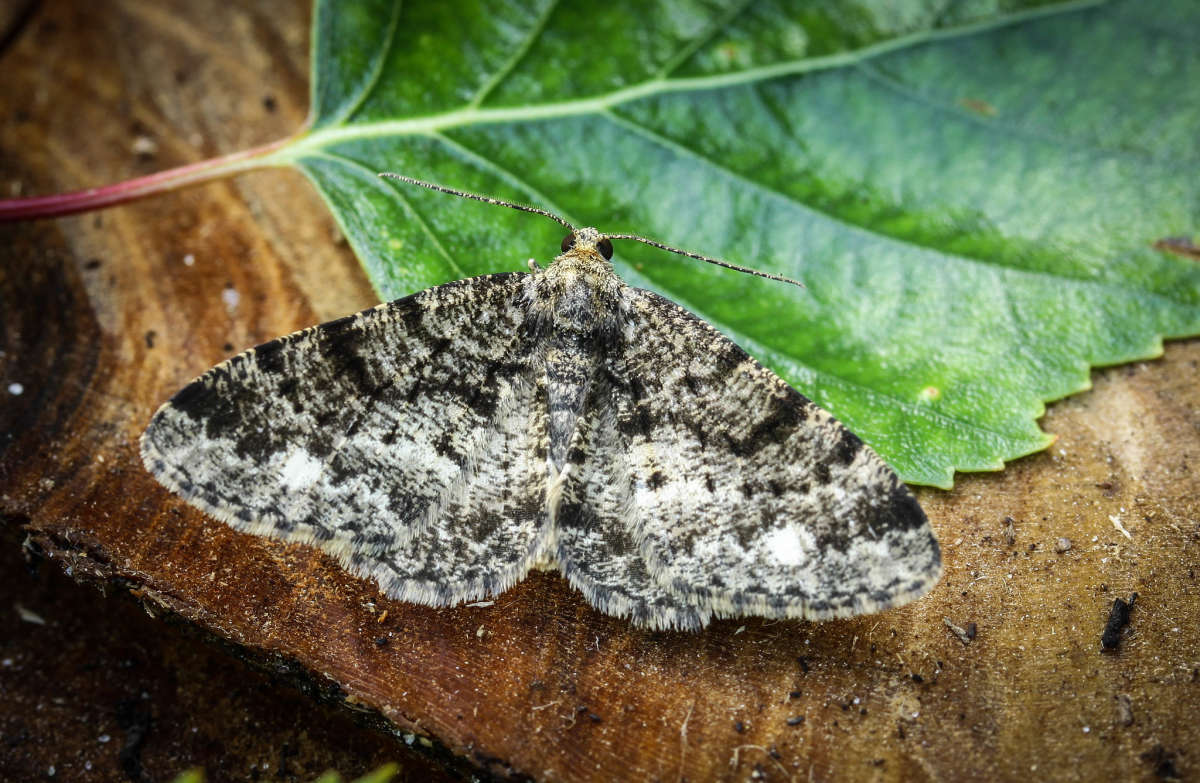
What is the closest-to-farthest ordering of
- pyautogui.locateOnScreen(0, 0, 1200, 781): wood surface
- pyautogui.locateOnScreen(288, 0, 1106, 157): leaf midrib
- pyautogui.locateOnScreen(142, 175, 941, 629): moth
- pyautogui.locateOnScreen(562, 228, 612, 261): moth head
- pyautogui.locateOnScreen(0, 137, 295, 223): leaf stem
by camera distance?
pyautogui.locateOnScreen(0, 0, 1200, 781): wood surface < pyautogui.locateOnScreen(142, 175, 941, 629): moth < pyautogui.locateOnScreen(562, 228, 612, 261): moth head < pyautogui.locateOnScreen(0, 137, 295, 223): leaf stem < pyautogui.locateOnScreen(288, 0, 1106, 157): leaf midrib

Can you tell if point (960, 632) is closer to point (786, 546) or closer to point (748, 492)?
point (786, 546)

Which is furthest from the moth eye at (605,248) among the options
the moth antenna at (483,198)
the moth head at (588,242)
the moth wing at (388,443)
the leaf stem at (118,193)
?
the leaf stem at (118,193)

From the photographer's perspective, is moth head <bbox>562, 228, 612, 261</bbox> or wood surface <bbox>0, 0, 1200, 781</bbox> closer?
wood surface <bbox>0, 0, 1200, 781</bbox>

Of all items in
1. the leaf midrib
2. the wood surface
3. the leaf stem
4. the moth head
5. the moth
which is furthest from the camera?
the leaf midrib

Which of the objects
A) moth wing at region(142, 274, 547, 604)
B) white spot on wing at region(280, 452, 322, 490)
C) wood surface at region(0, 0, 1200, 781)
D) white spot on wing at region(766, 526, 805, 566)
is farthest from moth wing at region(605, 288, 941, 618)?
white spot on wing at region(280, 452, 322, 490)

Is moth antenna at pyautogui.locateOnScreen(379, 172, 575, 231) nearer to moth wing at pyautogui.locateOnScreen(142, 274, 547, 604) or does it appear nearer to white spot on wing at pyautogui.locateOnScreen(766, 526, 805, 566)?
moth wing at pyautogui.locateOnScreen(142, 274, 547, 604)

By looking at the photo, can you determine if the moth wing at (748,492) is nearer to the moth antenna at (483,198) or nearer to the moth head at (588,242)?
the moth head at (588,242)

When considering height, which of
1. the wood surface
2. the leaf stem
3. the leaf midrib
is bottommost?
the wood surface
